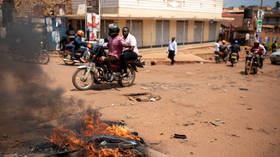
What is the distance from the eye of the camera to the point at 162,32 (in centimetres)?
2042

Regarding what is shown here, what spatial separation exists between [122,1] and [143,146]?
49.5ft

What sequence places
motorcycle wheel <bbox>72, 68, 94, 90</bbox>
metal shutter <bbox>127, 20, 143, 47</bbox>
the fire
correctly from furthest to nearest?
1. metal shutter <bbox>127, 20, 143, 47</bbox>
2. motorcycle wheel <bbox>72, 68, 94, 90</bbox>
3. the fire

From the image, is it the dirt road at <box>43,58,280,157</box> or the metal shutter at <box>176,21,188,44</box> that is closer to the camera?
the dirt road at <box>43,58,280,157</box>

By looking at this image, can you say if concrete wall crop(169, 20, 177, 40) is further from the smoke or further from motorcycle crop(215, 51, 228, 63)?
the smoke

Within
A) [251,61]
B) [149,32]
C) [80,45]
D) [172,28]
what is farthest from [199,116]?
[172,28]

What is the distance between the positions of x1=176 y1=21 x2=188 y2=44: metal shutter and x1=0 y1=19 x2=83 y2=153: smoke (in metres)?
18.7

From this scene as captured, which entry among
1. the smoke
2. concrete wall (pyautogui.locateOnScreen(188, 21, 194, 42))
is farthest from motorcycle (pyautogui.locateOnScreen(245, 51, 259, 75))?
concrete wall (pyautogui.locateOnScreen(188, 21, 194, 42))

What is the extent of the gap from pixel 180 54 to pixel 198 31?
27.1ft

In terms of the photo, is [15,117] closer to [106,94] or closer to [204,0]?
[106,94]

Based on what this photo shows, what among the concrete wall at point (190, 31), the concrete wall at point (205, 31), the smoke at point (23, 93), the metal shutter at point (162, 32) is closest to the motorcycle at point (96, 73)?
the smoke at point (23, 93)

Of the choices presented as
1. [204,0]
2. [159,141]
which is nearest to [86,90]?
[159,141]

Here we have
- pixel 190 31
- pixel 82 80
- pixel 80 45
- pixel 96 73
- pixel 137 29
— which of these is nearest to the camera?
pixel 82 80

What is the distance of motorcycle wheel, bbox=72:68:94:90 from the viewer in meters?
6.84

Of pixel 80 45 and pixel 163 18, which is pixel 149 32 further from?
pixel 80 45
